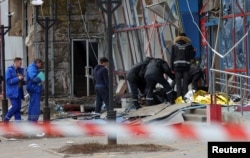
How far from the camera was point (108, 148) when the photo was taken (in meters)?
10.3

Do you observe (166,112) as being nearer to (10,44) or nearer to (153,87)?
(153,87)

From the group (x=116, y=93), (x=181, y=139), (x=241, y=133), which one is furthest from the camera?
(x=116, y=93)

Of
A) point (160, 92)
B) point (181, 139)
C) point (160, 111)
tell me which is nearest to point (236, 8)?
point (160, 92)

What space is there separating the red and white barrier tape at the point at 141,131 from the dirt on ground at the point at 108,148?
224 mm

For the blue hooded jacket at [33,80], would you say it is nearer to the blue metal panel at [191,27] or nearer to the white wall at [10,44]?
the blue metal panel at [191,27]

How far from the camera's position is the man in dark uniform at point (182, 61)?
49.9 feet

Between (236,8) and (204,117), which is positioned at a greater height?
(236,8)

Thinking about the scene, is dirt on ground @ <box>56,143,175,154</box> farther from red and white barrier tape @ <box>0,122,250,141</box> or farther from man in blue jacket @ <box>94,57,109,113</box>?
man in blue jacket @ <box>94,57,109,113</box>

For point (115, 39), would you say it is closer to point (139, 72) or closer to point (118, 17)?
point (118, 17)

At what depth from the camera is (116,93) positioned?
23.0m

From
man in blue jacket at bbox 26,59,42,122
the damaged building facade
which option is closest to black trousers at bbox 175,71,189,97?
the damaged building facade

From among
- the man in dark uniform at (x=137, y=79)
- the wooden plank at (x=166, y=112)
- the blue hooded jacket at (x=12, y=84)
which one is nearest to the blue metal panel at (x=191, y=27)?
the man in dark uniform at (x=137, y=79)

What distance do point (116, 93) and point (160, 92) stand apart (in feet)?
22.7

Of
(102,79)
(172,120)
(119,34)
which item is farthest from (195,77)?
(119,34)
